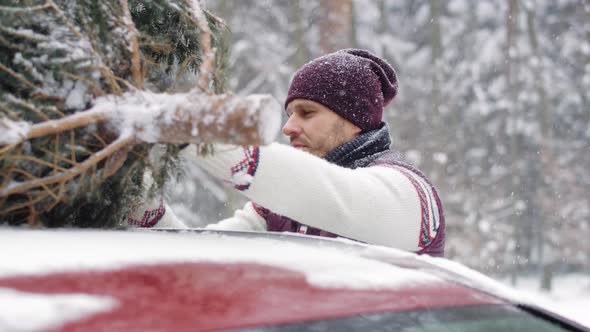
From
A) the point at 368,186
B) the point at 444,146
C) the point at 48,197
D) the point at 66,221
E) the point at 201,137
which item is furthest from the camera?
the point at 444,146

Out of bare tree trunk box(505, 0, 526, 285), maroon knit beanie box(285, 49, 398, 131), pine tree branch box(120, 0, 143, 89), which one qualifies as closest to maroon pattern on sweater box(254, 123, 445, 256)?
maroon knit beanie box(285, 49, 398, 131)

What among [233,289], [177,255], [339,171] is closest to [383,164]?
[339,171]

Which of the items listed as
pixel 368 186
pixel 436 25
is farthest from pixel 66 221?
pixel 436 25

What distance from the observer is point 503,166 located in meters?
19.5

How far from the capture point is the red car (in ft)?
2.76

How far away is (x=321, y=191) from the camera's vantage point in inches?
69.7

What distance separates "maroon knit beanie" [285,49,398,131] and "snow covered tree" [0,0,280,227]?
1.23 metres

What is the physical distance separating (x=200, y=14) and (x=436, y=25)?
14350 mm

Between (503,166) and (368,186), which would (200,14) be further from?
(503,166)

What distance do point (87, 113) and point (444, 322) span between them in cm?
89

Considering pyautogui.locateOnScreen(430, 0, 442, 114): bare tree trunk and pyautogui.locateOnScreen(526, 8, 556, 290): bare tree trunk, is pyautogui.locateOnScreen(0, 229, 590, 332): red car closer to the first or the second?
pyautogui.locateOnScreen(430, 0, 442, 114): bare tree trunk

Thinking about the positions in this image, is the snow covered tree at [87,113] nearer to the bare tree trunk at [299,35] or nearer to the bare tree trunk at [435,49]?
the bare tree trunk at [299,35]

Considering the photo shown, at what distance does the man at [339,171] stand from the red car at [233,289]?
38 centimetres

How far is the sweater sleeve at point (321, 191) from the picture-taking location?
5.55ft
